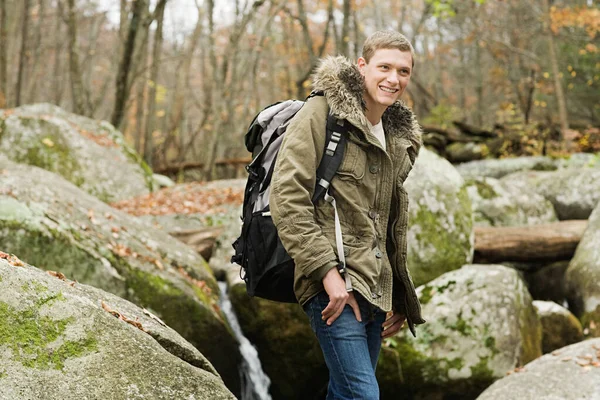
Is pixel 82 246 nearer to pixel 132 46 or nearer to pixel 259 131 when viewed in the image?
pixel 259 131

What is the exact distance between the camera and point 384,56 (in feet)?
8.92

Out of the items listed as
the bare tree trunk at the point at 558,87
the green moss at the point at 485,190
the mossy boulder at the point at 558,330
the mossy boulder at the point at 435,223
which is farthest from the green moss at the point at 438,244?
the bare tree trunk at the point at 558,87

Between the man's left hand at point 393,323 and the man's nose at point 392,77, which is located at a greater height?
the man's nose at point 392,77

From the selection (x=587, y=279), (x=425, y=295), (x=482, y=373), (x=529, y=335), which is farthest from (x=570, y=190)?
(x=482, y=373)

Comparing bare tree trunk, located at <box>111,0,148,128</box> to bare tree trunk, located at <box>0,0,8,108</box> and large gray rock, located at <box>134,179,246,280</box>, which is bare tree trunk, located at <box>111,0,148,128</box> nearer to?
large gray rock, located at <box>134,179,246,280</box>

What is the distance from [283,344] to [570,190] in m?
6.38

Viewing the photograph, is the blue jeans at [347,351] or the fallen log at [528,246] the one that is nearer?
the blue jeans at [347,351]

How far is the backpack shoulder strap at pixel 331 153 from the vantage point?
8.43ft

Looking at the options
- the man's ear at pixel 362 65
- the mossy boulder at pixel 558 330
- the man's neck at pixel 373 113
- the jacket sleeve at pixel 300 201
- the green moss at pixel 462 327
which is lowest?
the mossy boulder at pixel 558 330

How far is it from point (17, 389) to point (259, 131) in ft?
4.79

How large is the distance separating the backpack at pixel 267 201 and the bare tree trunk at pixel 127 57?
8066 mm

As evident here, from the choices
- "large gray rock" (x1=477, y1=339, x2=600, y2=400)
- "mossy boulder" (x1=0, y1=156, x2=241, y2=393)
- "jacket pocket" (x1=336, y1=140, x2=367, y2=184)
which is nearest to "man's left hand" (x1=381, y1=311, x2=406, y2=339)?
"jacket pocket" (x1=336, y1=140, x2=367, y2=184)

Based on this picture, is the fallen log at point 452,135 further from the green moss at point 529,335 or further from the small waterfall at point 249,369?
the small waterfall at point 249,369

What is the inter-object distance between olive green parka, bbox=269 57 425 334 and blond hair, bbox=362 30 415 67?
0.11 metres
